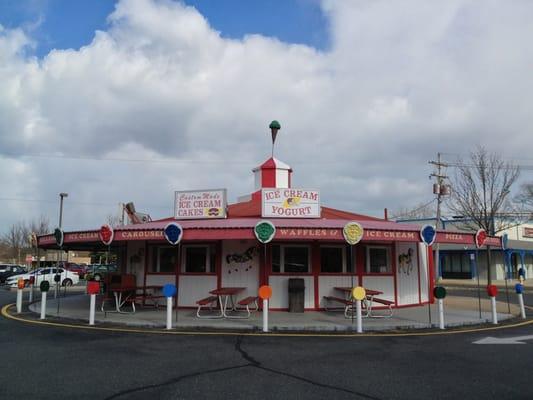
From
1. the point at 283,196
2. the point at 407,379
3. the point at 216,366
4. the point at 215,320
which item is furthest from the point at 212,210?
the point at 407,379

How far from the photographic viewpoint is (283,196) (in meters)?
15.7

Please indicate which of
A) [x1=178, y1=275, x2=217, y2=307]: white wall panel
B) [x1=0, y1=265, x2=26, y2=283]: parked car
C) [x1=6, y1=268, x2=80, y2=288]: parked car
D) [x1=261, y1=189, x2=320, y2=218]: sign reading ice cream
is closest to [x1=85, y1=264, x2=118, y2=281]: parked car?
[x1=6, y1=268, x2=80, y2=288]: parked car

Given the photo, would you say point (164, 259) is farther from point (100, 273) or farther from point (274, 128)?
point (100, 273)

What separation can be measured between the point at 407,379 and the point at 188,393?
10.3 ft

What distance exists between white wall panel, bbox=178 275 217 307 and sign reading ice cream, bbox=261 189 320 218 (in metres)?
2.87

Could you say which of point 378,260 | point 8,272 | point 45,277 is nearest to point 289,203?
point 378,260

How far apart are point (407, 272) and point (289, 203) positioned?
5294mm

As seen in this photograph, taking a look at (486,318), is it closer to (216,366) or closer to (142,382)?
(216,366)

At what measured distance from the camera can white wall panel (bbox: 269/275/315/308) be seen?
50.2ft

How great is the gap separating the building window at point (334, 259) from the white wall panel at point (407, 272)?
210cm

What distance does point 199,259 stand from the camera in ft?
52.9

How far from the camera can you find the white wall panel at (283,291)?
1531 centimetres

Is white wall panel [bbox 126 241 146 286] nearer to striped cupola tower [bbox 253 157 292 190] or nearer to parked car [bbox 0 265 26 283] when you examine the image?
striped cupola tower [bbox 253 157 292 190]

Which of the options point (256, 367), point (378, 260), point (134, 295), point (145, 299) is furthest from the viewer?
point (378, 260)
